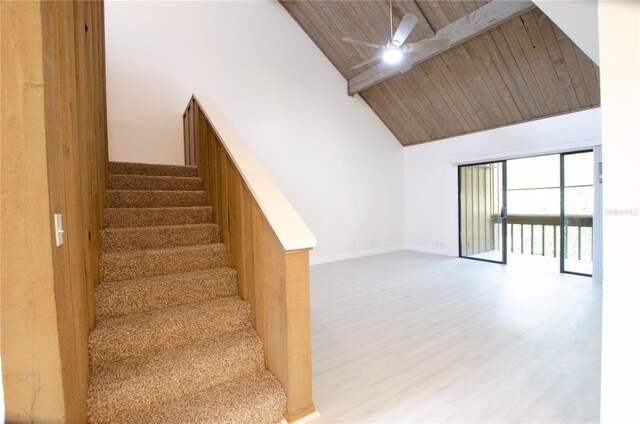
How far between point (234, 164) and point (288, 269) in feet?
3.15

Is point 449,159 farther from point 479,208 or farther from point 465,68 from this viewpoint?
point 465,68

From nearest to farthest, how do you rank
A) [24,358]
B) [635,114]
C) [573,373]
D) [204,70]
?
[24,358] → [635,114] → [573,373] → [204,70]

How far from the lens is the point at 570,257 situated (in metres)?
5.48

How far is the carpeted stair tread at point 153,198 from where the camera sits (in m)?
2.60

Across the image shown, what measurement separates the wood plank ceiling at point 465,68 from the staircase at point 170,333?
4.46 m

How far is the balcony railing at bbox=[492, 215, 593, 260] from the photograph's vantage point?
4.96m

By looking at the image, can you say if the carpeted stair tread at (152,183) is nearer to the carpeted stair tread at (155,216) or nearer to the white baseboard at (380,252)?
the carpeted stair tread at (155,216)

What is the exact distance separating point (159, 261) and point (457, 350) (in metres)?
2.52

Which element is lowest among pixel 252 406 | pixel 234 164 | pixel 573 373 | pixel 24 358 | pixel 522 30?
pixel 573 373

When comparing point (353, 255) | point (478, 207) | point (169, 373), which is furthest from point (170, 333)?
point (478, 207)

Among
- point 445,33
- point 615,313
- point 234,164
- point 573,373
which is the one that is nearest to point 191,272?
point 234,164

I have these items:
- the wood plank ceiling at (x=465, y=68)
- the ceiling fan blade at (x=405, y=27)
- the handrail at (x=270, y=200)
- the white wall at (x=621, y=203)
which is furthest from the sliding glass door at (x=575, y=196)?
the handrail at (x=270, y=200)

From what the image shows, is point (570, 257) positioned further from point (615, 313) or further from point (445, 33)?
point (615, 313)

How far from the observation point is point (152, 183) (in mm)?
2959
